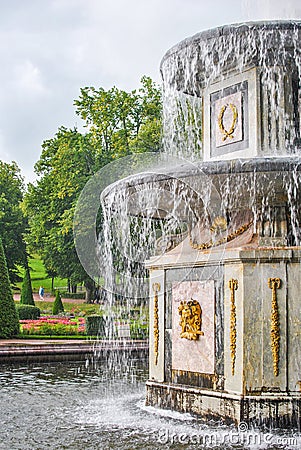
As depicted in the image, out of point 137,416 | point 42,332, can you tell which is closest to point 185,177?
point 137,416

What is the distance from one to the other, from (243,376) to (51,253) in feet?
94.0

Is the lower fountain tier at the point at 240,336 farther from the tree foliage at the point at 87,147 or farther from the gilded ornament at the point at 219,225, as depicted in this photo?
the tree foliage at the point at 87,147

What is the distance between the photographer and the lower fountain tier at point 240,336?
26.5 ft

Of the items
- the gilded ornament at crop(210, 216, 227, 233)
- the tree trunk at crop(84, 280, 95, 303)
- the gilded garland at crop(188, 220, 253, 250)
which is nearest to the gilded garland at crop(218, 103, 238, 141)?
the gilded ornament at crop(210, 216, 227, 233)

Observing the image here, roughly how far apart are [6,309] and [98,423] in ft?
43.7

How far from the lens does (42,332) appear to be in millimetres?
23031

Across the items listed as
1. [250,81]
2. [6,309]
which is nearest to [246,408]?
[250,81]

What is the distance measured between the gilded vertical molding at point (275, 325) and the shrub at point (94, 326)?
52.6 feet

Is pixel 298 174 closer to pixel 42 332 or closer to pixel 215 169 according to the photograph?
pixel 215 169

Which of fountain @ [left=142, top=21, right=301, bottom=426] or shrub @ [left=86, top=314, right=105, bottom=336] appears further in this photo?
shrub @ [left=86, top=314, right=105, bottom=336]

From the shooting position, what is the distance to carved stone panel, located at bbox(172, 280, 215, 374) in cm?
873

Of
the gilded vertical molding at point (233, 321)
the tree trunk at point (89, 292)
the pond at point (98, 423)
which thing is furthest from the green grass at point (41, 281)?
the gilded vertical molding at point (233, 321)

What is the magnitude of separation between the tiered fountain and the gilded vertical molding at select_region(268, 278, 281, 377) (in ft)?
0.04

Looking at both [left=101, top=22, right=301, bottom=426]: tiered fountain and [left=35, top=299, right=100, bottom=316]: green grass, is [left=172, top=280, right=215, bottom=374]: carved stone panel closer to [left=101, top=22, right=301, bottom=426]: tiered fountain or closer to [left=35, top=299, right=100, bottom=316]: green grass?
[left=101, top=22, right=301, bottom=426]: tiered fountain
